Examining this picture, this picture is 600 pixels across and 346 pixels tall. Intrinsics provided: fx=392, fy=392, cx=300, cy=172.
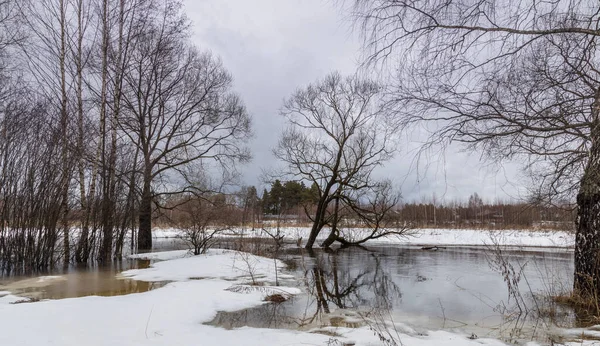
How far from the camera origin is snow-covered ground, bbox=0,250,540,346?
419 cm

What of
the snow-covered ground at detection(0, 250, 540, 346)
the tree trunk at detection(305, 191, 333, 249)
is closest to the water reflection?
the snow-covered ground at detection(0, 250, 540, 346)

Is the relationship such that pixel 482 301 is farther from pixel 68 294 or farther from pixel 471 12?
pixel 68 294

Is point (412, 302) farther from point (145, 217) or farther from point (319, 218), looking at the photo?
point (145, 217)

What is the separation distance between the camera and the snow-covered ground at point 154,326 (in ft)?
13.7

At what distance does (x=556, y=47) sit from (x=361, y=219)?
59.1 feet

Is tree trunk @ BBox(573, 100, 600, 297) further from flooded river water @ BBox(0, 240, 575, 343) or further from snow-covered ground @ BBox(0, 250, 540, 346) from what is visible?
snow-covered ground @ BBox(0, 250, 540, 346)

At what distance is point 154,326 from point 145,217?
13720 millimetres

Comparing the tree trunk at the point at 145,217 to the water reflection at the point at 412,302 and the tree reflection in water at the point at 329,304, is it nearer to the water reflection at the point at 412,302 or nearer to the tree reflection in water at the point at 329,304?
Result: the water reflection at the point at 412,302

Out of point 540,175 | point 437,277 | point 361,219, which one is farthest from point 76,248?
point 361,219

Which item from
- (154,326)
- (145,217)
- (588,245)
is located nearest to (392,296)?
(588,245)

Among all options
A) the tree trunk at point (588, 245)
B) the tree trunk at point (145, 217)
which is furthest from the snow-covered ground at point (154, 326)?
the tree trunk at point (145, 217)

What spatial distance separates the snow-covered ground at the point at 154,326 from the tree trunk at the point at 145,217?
1022cm

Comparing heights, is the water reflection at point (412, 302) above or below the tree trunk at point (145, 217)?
below

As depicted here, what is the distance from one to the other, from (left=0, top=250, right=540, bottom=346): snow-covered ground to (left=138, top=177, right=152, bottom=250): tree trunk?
10.2 metres
